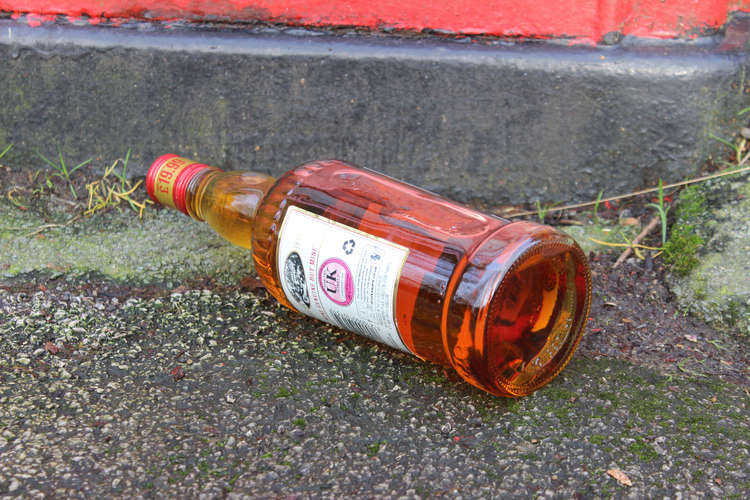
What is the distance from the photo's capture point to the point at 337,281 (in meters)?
1.03

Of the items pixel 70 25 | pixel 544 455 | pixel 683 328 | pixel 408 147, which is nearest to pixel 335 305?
pixel 544 455

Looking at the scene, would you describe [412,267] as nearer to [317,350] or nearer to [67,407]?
[317,350]

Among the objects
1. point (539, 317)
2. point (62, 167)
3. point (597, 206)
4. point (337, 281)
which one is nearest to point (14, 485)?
point (337, 281)

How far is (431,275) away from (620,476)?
1.21 ft

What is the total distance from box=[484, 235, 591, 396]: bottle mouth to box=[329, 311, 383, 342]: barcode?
7.4 inches

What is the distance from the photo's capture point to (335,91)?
→ 1.42 metres

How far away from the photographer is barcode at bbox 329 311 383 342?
1045 mm

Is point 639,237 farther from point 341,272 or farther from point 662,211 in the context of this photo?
point 341,272

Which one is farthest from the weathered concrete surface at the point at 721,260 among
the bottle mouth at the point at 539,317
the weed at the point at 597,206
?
the bottle mouth at the point at 539,317

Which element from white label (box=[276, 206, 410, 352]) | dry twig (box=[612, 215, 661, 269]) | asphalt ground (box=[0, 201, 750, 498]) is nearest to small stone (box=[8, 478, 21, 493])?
asphalt ground (box=[0, 201, 750, 498])

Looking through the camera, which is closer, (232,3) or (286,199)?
(286,199)

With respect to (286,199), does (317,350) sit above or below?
below

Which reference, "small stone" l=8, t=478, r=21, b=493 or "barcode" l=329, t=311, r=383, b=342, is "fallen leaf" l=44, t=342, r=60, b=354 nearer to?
"small stone" l=8, t=478, r=21, b=493

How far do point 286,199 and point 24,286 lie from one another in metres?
0.57
